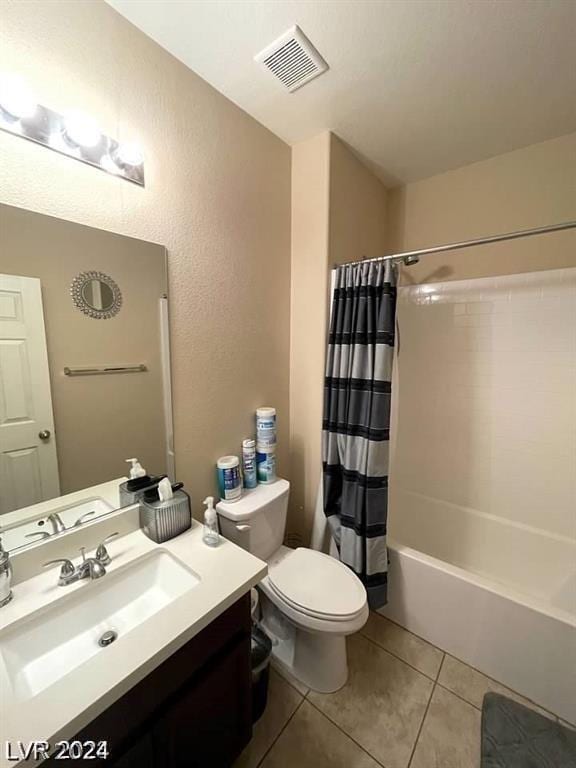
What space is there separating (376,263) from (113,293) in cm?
114

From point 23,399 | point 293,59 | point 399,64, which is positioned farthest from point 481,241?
point 23,399

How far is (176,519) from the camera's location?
3.67 ft

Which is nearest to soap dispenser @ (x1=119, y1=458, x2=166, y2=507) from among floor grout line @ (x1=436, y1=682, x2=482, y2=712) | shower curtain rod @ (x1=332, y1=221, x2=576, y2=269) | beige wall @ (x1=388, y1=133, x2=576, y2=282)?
shower curtain rod @ (x1=332, y1=221, x2=576, y2=269)

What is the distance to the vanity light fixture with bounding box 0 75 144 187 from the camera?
2.72ft

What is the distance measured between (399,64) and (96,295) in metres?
1.38

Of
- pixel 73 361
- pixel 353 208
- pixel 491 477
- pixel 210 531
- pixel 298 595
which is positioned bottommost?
pixel 298 595

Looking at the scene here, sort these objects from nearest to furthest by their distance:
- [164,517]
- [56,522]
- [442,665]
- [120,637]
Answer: [120,637], [56,522], [164,517], [442,665]

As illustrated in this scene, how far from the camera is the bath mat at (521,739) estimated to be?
1091 millimetres

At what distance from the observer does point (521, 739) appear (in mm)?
1150

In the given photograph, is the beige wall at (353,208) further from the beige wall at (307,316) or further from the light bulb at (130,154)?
the light bulb at (130,154)

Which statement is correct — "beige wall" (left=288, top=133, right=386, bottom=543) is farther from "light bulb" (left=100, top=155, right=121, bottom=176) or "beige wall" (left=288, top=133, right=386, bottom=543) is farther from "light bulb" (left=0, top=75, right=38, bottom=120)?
"light bulb" (left=0, top=75, right=38, bottom=120)

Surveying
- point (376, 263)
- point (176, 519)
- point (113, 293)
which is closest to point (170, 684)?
point (176, 519)

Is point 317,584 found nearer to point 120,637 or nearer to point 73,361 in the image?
point 120,637

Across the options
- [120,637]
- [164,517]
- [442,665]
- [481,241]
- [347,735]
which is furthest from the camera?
[442,665]
